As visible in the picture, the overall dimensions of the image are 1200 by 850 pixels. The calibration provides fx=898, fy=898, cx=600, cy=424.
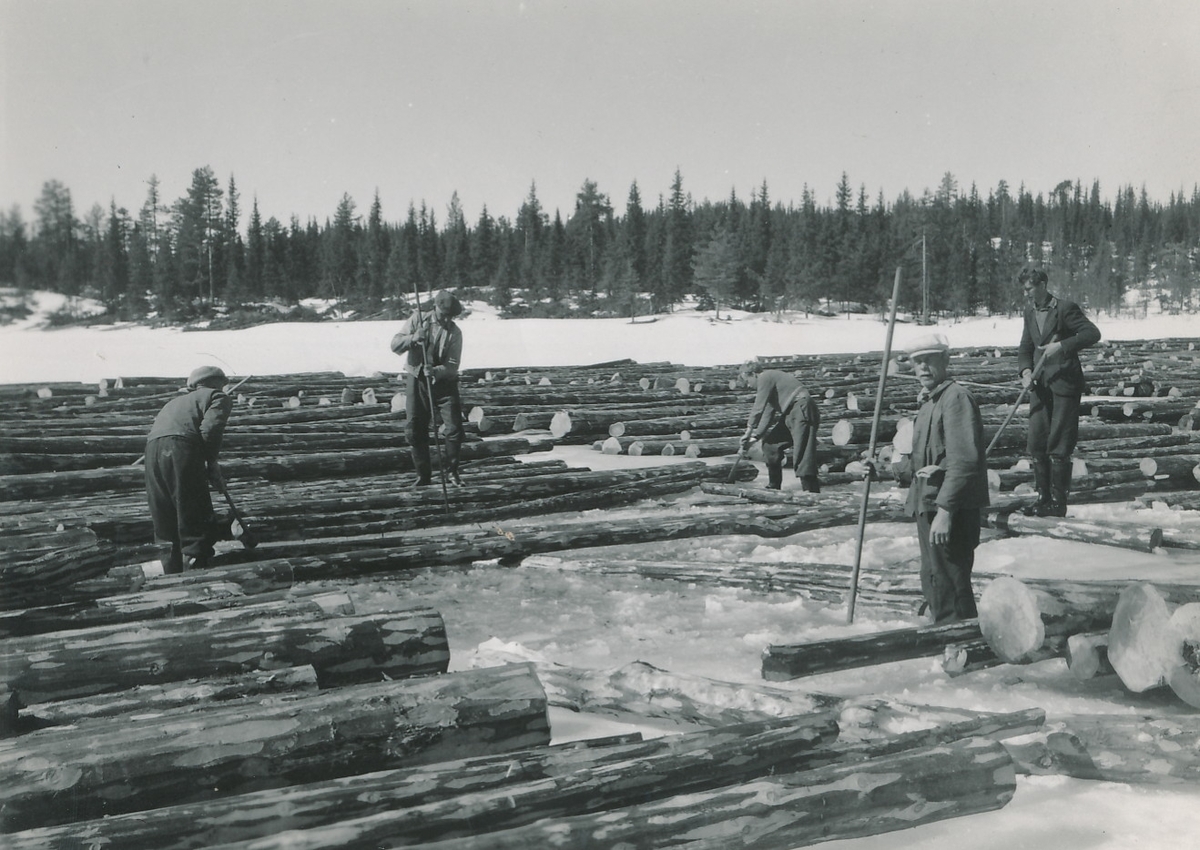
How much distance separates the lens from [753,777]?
9.69 ft

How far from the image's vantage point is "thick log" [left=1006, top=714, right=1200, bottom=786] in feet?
11.0

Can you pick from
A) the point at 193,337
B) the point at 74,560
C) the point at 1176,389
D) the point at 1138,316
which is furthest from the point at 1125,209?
the point at 74,560

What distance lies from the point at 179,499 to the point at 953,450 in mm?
4966

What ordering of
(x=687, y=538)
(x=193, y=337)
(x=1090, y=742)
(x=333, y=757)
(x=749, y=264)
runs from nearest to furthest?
(x=333, y=757)
(x=1090, y=742)
(x=687, y=538)
(x=193, y=337)
(x=749, y=264)

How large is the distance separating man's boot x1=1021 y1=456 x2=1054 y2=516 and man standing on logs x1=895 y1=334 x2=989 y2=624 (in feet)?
10.9

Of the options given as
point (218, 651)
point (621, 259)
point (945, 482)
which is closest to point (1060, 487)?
point (945, 482)

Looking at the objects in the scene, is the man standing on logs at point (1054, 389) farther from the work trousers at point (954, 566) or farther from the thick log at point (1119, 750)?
the thick log at point (1119, 750)

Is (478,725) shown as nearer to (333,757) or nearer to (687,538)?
(333,757)

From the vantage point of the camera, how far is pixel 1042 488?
26.3ft

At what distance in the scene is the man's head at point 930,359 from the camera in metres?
4.97

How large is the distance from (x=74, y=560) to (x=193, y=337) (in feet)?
120

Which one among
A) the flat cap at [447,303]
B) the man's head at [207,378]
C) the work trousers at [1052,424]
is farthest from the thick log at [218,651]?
the work trousers at [1052,424]

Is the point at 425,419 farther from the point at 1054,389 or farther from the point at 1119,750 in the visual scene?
the point at 1119,750

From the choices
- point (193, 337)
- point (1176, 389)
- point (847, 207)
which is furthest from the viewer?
point (847, 207)
